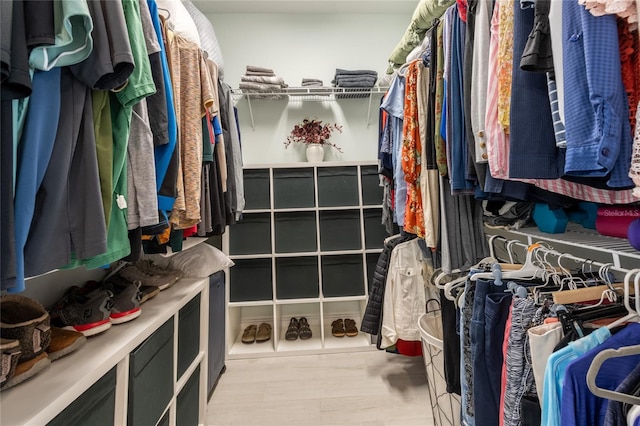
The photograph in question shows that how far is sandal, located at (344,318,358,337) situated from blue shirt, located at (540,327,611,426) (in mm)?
1745

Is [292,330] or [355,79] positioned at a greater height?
[355,79]

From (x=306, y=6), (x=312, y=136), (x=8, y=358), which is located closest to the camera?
(x=8, y=358)

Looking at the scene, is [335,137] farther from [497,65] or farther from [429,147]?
[497,65]

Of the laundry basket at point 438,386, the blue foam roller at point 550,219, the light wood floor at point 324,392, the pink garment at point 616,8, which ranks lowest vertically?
the light wood floor at point 324,392

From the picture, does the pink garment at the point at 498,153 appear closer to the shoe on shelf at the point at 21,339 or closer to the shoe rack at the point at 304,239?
the shoe on shelf at the point at 21,339

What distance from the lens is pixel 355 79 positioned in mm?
2363

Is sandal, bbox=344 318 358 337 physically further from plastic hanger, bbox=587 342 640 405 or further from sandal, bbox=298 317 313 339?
plastic hanger, bbox=587 342 640 405

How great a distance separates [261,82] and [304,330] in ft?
6.48

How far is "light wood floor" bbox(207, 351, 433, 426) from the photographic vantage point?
1.48 metres

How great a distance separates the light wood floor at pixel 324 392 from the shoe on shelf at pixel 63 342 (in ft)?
3.20

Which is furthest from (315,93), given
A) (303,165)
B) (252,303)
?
(252,303)

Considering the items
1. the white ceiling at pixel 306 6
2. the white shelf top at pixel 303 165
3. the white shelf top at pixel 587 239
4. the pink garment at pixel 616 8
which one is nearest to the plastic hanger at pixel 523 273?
the white shelf top at pixel 587 239

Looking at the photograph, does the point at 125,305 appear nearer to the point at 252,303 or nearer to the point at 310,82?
the point at 252,303

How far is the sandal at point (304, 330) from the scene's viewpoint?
2.22 meters
